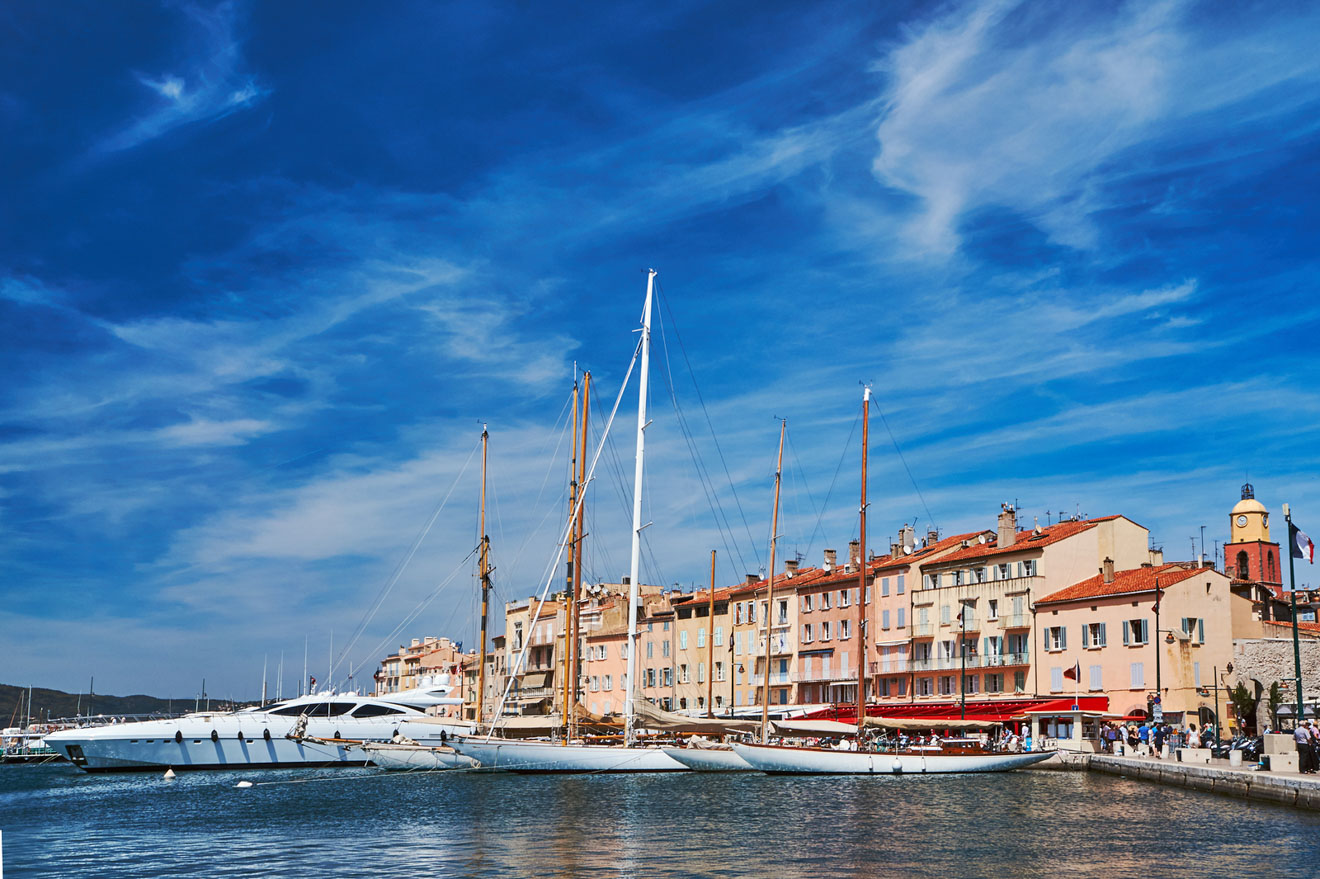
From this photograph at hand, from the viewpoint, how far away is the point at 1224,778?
42406 mm

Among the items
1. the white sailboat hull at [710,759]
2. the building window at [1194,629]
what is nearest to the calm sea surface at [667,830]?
the white sailboat hull at [710,759]

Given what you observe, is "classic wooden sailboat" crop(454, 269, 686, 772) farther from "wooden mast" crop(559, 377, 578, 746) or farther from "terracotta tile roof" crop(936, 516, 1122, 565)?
"terracotta tile roof" crop(936, 516, 1122, 565)

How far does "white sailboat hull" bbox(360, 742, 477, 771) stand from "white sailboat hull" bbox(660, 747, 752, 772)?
1131cm

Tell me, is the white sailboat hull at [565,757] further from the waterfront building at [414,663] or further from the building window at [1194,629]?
the waterfront building at [414,663]

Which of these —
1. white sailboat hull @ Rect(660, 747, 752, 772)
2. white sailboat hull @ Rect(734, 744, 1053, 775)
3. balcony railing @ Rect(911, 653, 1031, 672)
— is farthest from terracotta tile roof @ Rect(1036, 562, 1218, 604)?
white sailboat hull @ Rect(660, 747, 752, 772)

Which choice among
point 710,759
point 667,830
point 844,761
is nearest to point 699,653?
point 710,759

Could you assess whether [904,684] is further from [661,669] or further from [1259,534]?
[1259,534]

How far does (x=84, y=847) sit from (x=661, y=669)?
72.9 m

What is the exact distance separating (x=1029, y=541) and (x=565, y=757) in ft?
125

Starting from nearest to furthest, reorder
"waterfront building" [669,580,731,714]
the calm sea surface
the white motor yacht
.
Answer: the calm sea surface < the white motor yacht < "waterfront building" [669,580,731,714]

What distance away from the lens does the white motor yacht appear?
2734 inches

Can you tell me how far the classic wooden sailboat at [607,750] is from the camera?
56.0 m

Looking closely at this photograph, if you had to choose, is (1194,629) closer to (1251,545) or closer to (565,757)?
(565,757)

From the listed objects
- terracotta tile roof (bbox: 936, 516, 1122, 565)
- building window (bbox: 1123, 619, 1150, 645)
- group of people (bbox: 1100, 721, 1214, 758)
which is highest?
terracotta tile roof (bbox: 936, 516, 1122, 565)
